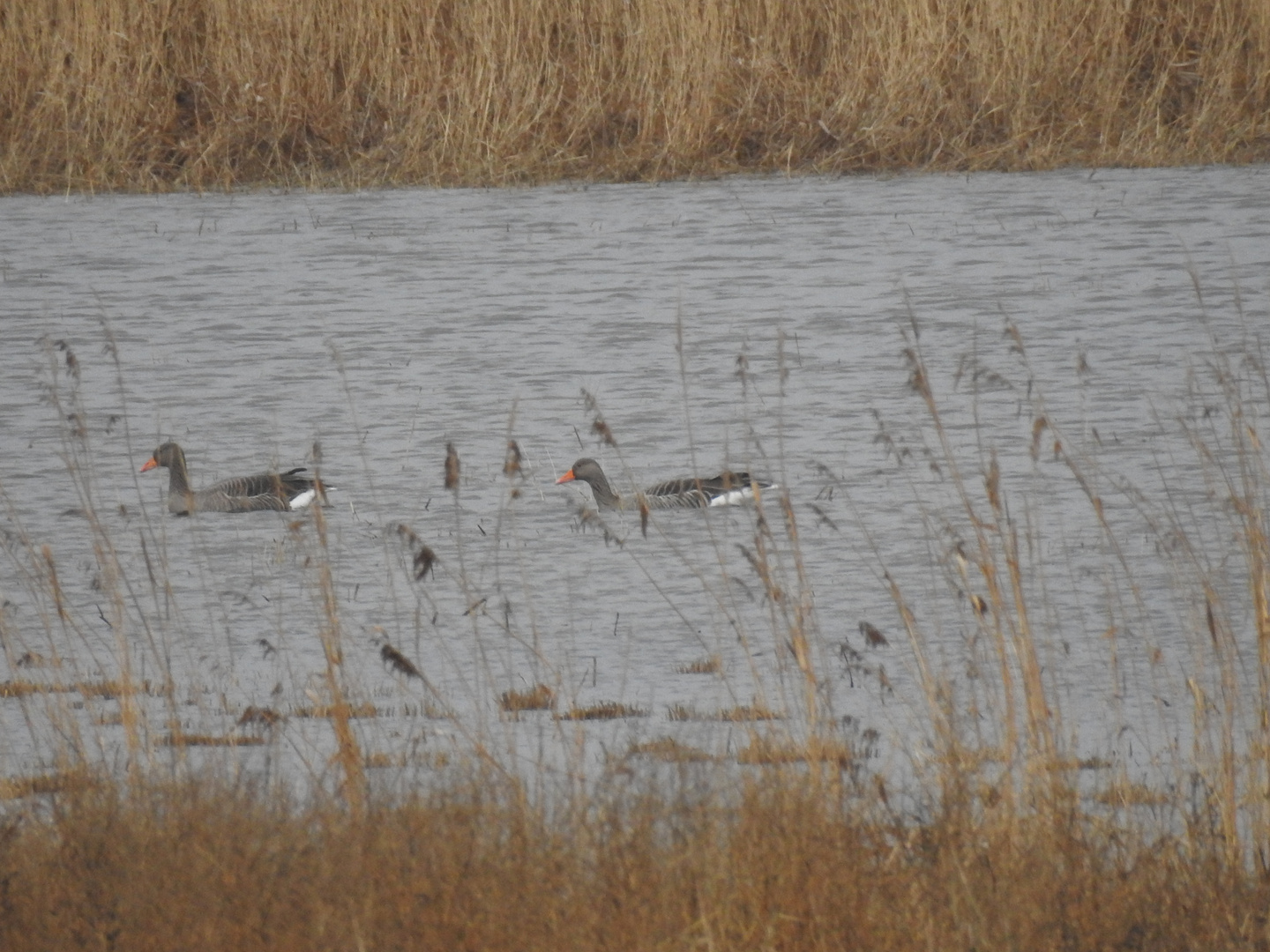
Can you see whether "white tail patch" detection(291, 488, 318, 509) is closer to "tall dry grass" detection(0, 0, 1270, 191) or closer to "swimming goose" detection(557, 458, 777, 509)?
"swimming goose" detection(557, 458, 777, 509)

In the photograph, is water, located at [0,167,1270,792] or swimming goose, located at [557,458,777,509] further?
swimming goose, located at [557,458,777,509]

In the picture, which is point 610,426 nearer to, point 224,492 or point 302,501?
point 302,501

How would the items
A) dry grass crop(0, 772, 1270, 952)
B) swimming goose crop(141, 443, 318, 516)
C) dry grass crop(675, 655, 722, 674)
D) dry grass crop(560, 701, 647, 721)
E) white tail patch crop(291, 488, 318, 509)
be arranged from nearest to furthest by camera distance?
dry grass crop(0, 772, 1270, 952) → dry grass crop(560, 701, 647, 721) → dry grass crop(675, 655, 722, 674) → swimming goose crop(141, 443, 318, 516) → white tail patch crop(291, 488, 318, 509)

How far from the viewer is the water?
4.95 m

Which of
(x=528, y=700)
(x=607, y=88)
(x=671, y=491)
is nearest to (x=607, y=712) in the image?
(x=528, y=700)

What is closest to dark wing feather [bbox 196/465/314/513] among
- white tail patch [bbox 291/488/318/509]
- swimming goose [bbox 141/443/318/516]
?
swimming goose [bbox 141/443/318/516]

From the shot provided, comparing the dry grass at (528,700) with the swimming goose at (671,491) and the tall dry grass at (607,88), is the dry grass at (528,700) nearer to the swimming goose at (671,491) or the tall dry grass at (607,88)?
the swimming goose at (671,491)

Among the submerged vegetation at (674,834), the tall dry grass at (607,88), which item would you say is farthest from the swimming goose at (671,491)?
the tall dry grass at (607,88)

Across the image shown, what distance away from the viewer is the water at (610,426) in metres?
4.95

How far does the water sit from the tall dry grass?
0.33m

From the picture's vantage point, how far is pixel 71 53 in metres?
14.8

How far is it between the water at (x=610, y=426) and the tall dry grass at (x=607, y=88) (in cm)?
33

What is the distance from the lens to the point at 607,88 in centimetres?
1480

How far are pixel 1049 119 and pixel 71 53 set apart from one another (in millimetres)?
7007
